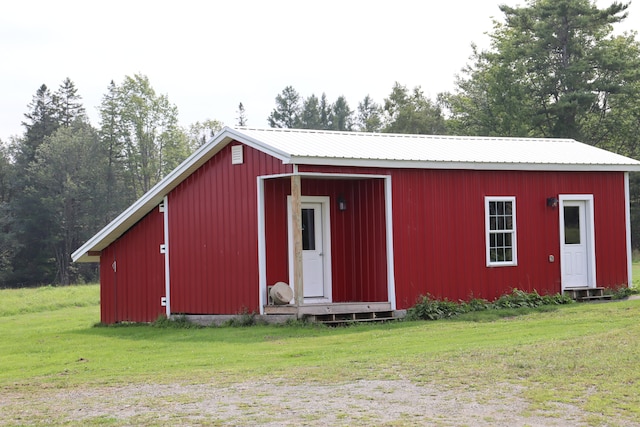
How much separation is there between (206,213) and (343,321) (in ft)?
12.3

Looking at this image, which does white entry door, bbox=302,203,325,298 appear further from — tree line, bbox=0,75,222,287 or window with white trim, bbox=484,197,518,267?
tree line, bbox=0,75,222,287

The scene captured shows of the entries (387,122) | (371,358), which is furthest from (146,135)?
(371,358)

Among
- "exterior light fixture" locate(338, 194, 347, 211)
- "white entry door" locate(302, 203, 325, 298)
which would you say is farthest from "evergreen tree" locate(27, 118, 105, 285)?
"exterior light fixture" locate(338, 194, 347, 211)

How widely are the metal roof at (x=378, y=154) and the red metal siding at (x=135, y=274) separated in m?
0.27

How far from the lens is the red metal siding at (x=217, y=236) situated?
18.1 metres

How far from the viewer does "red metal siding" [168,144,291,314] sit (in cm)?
1809

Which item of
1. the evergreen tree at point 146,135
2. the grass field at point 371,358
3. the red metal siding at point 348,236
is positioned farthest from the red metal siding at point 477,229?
the evergreen tree at point 146,135

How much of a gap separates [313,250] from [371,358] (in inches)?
281

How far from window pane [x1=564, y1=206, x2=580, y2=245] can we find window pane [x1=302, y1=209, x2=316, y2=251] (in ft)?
18.5

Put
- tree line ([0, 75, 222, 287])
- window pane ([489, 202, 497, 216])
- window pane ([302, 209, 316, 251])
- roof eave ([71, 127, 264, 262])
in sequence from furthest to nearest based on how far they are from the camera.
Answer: tree line ([0, 75, 222, 287]) < window pane ([489, 202, 497, 216]) < window pane ([302, 209, 316, 251]) < roof eave ([71, 127, 264, 262])

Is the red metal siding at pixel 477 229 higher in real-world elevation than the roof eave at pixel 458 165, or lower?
lower

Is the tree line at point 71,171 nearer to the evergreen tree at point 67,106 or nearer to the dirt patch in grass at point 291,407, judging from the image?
the evergreen tree at point 67,106

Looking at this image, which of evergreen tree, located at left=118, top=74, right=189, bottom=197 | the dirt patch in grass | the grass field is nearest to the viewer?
the dirt patch in grass

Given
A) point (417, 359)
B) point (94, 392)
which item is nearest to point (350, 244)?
point (417, 359)
